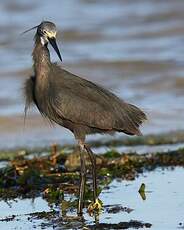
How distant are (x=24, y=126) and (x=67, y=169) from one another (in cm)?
296

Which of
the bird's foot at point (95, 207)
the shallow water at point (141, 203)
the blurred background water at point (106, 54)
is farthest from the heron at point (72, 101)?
the blurred background water at point (106, 54)

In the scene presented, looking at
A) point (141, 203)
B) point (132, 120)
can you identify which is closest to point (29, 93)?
point (132, 120)

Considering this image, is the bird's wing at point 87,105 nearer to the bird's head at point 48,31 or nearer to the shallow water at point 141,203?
the bird's head at point 48,31

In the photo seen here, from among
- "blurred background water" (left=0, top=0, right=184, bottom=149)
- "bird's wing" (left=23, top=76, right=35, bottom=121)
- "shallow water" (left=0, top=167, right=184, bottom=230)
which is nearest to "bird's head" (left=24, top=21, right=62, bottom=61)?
"bird's wing" (left=23, top=76, right=35, bottom=121)

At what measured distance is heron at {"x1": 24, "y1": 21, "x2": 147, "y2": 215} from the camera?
7.78 m

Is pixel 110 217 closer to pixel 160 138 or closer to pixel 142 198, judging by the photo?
pixel 142 198

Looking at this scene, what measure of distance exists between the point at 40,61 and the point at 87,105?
1.90 feet

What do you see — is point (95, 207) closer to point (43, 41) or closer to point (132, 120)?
point (132, 120)

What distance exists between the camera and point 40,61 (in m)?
7.95

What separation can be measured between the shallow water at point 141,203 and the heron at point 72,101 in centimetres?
33

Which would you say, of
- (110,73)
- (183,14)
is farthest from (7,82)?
(183,14)

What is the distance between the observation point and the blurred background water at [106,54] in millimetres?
12195

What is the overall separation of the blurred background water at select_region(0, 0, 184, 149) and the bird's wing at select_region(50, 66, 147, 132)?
3467 mm

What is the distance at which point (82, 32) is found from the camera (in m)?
17.3
